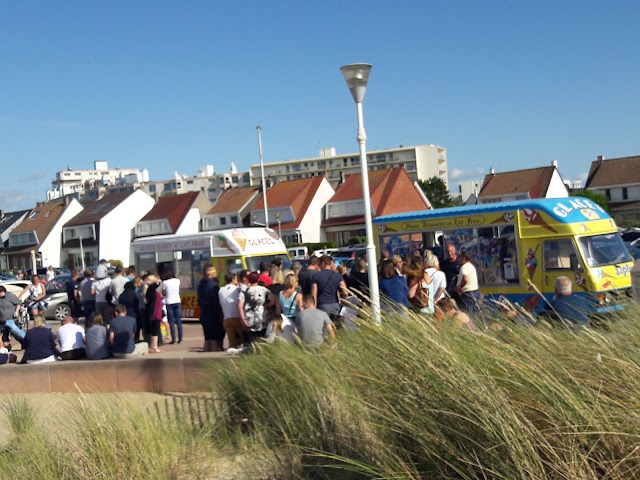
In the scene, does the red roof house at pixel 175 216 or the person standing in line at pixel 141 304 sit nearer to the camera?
the person standing in line at pixel 141 304

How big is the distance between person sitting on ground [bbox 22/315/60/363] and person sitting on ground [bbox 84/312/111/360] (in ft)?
2.22

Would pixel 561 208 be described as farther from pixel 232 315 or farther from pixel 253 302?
pixel 232 315

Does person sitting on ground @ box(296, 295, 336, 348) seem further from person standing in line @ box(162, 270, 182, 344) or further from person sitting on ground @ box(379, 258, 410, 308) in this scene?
person standing in line @ box(162, 270, 182, 344)

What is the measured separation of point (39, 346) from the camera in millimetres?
13945

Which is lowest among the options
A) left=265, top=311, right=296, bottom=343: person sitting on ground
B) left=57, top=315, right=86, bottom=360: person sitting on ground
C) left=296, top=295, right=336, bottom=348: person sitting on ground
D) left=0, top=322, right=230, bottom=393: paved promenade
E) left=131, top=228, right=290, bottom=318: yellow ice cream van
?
left=0, top=322, right=230, bottom=393: paved promenade

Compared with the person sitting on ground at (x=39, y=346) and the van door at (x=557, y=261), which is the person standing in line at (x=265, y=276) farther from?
the van door at (x=557, y=261)

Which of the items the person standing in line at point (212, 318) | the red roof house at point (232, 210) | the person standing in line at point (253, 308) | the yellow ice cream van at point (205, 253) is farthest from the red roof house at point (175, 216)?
the person standing in line at point (253, 308)

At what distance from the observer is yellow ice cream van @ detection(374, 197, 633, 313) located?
49.2 feet

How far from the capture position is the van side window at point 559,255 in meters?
15.1

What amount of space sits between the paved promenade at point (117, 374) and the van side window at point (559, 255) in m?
6.95

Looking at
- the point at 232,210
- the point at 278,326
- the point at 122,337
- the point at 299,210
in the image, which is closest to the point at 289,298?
the point at 278,326

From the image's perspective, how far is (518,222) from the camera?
52.6 ft

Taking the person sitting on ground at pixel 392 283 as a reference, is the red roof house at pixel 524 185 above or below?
above

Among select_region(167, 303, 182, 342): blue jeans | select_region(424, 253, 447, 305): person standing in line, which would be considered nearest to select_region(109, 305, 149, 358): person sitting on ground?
select_region(167, 303, 182, 342): blue jeans
